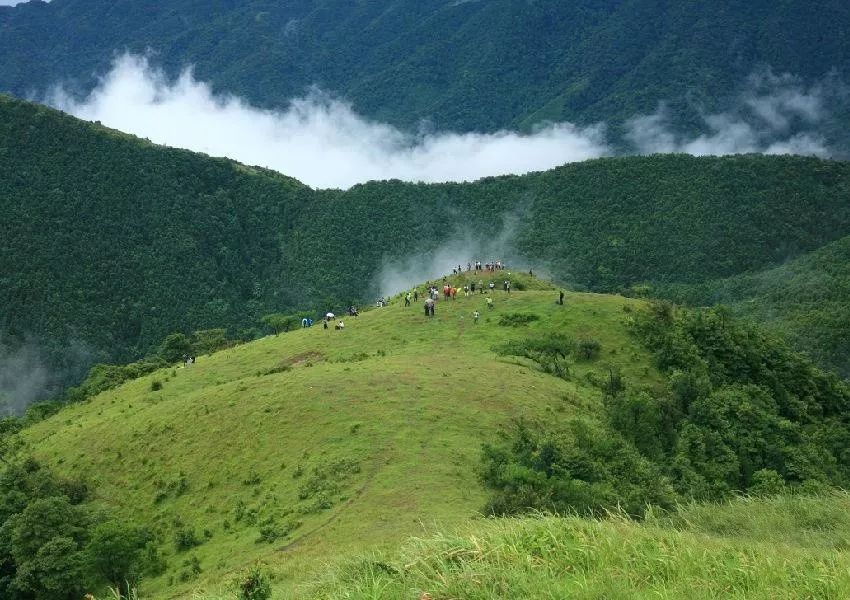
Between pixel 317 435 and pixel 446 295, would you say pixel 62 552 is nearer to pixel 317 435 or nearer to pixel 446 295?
pixel 317 435

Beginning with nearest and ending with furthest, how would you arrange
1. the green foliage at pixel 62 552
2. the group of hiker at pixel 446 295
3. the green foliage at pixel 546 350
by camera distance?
1. the green foliage at pixel 62 552
2. the green foliage at pixel 546 350
3. the group of hiker at pixel 446 295

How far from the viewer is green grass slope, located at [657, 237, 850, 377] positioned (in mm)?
81812

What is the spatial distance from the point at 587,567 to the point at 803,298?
105249mm

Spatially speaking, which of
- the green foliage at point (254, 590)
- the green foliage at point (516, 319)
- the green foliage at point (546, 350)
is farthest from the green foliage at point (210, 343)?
the green foliage at point (254, 590)

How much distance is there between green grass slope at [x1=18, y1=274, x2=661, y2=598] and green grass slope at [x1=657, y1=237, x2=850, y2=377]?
1434 inches

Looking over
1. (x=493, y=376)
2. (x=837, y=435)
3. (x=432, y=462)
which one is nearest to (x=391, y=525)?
(x=432, y=462)

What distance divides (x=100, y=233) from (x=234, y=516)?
135328 mm

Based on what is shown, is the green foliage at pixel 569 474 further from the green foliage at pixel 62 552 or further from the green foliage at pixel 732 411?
the green foliage at pixel 62 552

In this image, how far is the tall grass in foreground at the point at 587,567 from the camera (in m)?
9.39

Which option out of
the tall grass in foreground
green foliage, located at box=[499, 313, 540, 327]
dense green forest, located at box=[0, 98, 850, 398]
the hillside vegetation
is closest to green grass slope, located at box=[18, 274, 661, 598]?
the hillside vegetation

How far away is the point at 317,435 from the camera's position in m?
34.6

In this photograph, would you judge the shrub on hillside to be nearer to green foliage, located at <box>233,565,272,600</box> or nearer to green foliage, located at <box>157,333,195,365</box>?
green foliage, located at <box>233,565,272,600</box>

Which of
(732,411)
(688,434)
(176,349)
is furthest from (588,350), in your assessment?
(176,349)

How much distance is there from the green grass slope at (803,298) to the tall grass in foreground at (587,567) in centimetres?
7018
